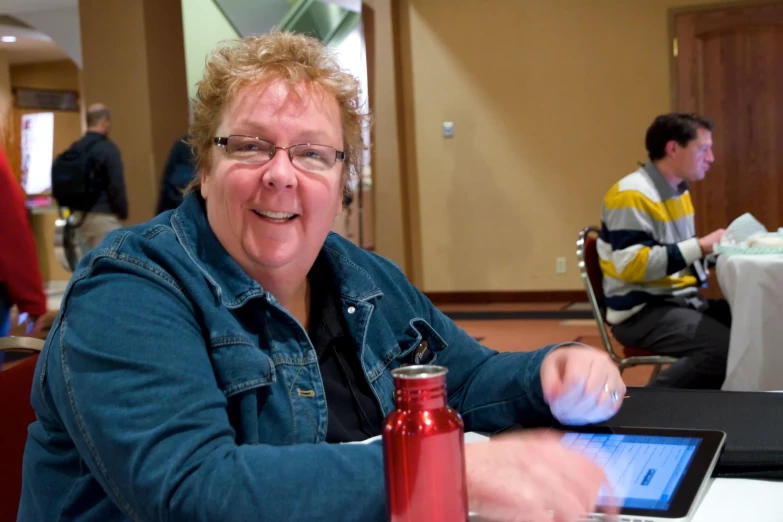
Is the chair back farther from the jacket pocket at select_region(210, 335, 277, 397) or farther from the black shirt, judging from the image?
the jacket pocket at select_region(210, 335, 277, 397)

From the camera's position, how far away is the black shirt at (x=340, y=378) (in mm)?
1191

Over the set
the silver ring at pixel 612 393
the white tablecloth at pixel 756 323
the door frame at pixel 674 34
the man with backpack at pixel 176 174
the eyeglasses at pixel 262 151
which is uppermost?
the door frame at pixel 674 34

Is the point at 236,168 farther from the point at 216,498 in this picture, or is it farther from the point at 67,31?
the point at 67,31

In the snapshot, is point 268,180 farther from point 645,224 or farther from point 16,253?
point 645,224

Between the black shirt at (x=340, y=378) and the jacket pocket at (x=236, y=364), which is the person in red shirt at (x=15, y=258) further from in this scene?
the jacket pocket at (x=236, y=364)

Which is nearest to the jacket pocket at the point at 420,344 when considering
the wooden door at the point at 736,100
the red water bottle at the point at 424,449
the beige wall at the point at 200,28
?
the red water bottle at the point at 424,449

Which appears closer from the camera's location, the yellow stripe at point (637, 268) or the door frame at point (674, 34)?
the yellow stripe at point (637, 268)

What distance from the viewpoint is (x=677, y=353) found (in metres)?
3.23

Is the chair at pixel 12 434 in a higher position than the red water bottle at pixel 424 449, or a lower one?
lower

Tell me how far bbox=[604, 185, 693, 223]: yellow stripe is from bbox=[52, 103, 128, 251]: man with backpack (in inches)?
129

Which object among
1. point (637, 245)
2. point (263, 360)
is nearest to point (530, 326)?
point (637, 245)

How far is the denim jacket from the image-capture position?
0.77 meters

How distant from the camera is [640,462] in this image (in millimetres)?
899

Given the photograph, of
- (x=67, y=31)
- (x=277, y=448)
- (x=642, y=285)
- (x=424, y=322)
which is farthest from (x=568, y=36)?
(x=277, y=448)
